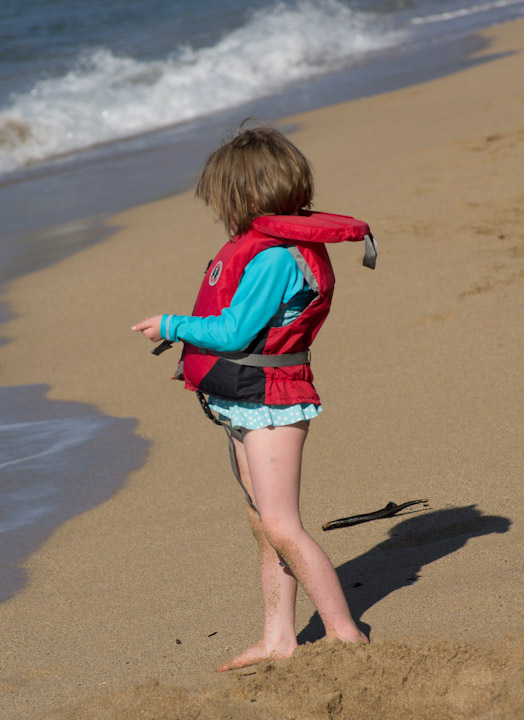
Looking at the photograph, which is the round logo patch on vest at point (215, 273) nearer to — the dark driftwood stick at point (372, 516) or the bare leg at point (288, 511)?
the bare leg at point (288, 511)

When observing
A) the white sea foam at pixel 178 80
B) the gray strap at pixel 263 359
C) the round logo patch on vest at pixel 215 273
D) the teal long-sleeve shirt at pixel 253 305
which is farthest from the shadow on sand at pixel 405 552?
the white sea foam at pixel 178 80

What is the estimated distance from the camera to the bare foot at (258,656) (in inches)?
103

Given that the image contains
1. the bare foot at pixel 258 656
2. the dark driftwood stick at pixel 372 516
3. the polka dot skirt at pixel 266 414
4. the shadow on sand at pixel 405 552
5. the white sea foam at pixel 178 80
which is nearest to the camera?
the polka dot skirt at pixel 266 414

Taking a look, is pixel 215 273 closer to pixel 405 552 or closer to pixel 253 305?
pixel 253 305

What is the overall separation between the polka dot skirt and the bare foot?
675 millimetres

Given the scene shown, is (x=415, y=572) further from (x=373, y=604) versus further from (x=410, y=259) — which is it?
(x=410, y=259)

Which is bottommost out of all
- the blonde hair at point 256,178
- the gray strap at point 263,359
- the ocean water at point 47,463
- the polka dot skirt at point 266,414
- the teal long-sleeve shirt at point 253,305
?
the ocean water at point 47,463

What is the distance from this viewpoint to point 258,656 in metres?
2.61

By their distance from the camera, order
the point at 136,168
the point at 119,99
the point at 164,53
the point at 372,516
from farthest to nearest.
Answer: the point at 164,53
the point at 119,99
the point at 136,168
the point at 372,516

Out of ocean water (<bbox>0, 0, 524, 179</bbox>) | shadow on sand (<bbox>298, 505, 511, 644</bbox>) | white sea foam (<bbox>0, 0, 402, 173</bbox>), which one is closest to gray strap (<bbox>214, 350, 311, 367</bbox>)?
shadow on sand (<bbox>298, 505, 511, 644</bbox>)

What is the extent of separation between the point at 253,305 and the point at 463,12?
2082 centimetres

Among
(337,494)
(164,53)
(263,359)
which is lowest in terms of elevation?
(337,494)

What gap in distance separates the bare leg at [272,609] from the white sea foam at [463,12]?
64.0 feet

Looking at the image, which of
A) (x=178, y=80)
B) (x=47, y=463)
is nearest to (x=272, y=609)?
(x=47, y=463)
